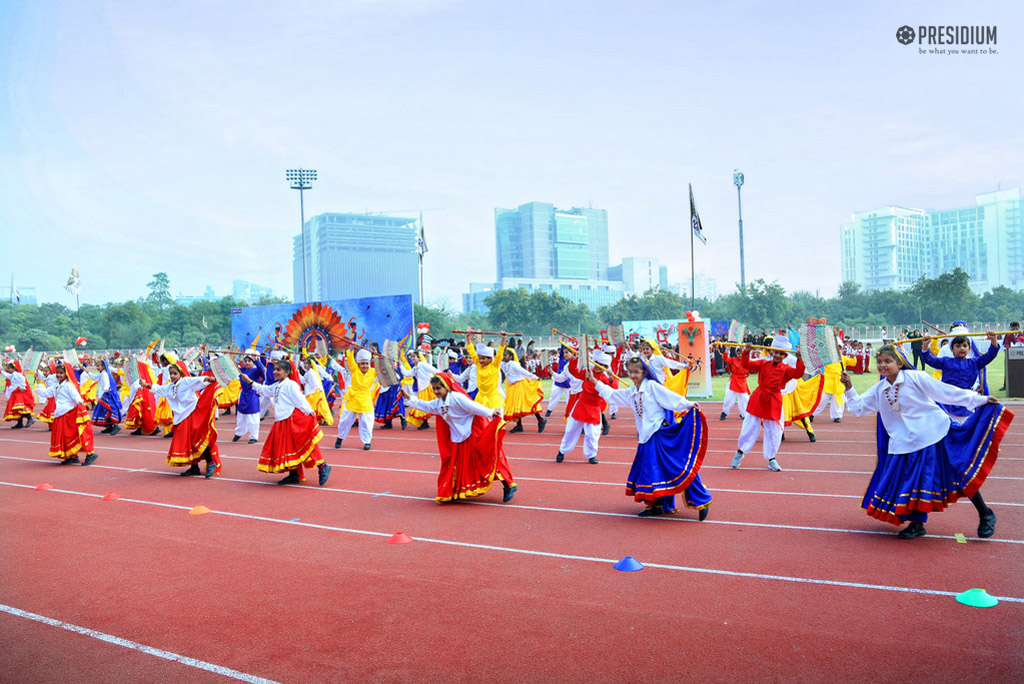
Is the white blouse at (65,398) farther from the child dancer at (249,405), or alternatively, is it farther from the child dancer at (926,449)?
the child dancer at (926,449)

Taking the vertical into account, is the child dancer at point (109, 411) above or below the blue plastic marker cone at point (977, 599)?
above

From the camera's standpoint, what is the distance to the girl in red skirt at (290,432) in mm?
8859

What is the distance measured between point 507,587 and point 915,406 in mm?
3669

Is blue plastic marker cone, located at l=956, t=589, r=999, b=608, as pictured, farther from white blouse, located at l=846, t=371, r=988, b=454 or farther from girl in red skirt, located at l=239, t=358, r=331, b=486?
girl in red skirt, located at l=239, t=358, r=331, b=486

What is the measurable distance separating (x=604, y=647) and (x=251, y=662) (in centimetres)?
201

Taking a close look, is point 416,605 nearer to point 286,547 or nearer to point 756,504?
point 286,547

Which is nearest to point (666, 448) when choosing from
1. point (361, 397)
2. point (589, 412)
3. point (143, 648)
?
point (589, 412)

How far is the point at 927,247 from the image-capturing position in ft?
268

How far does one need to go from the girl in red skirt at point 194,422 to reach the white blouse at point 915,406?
8.14 meters

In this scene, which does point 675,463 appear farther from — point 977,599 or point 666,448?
point 977,599

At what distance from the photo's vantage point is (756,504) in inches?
293

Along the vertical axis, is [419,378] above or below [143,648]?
above

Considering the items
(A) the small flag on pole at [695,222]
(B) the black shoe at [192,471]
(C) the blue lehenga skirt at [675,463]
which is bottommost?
(B) the black shoe at [192,471]

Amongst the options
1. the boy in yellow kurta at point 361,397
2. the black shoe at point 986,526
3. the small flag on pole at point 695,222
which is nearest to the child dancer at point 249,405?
the boy in yellow kurta at point 361,397
